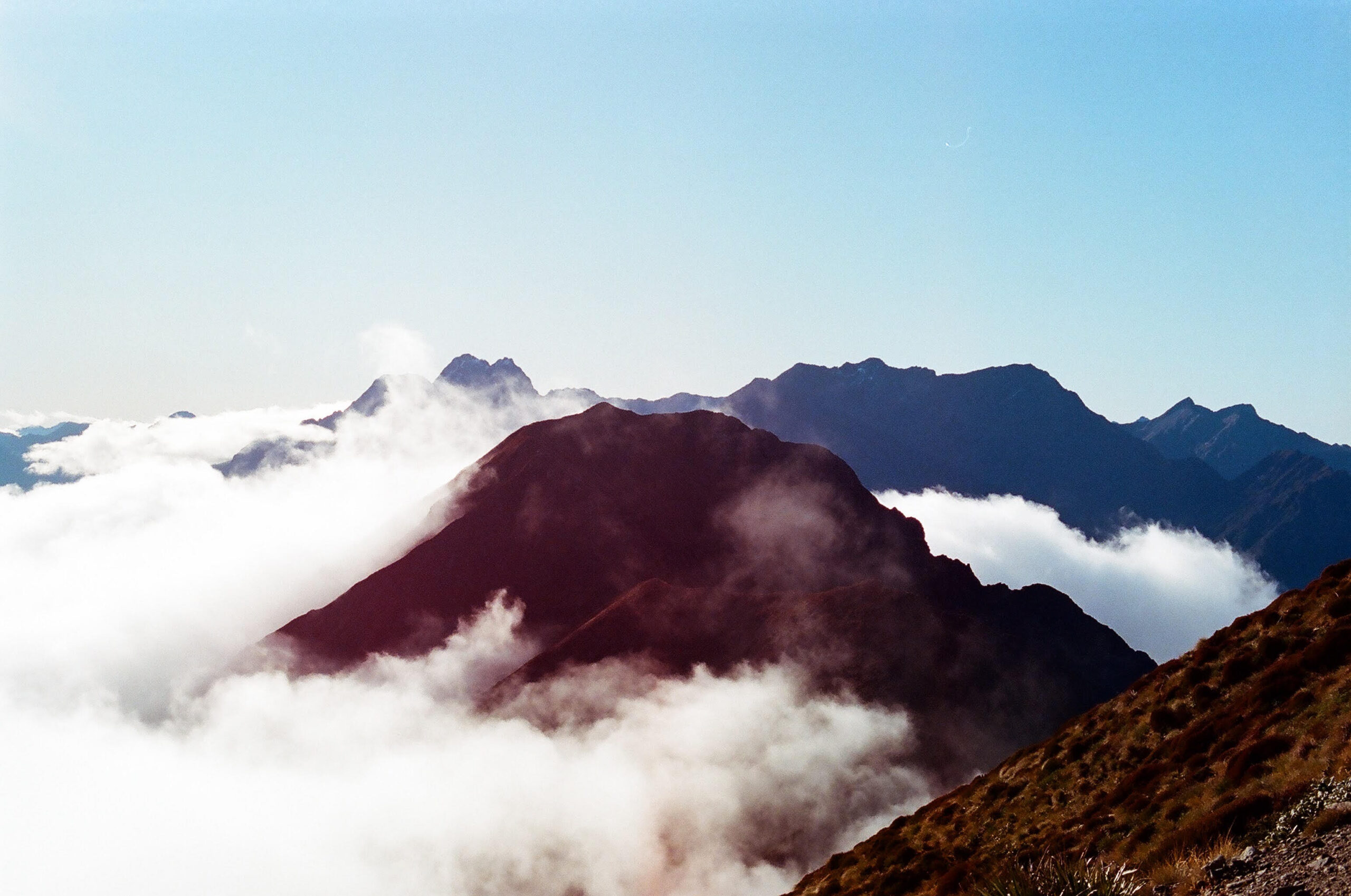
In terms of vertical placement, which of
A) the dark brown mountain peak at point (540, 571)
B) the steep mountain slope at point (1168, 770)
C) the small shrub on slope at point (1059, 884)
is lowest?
the steep mountain slope at point (1168, 770)

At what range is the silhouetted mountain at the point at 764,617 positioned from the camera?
12000 centimetres

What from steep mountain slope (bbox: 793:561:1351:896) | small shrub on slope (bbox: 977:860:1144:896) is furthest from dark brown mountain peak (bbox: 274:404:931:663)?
small shrub on slope (bbox: 977:860:1144:896)

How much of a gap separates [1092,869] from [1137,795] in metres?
13.8

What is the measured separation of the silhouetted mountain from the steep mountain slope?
257ft

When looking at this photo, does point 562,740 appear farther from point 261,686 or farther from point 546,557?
point 261,686

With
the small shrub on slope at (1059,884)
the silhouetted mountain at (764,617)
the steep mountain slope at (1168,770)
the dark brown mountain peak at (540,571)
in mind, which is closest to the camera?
the small shrub on slope at (1059,884)

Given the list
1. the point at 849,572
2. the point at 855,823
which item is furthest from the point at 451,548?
the point at 855,823

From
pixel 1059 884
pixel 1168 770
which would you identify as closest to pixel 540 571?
pixel 1168 770

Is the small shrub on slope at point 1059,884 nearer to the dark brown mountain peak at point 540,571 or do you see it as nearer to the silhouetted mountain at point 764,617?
the silhouetted mountain at point 764,617

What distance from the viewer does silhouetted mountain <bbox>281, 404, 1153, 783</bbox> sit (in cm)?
12000

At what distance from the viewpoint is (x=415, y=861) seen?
14125 centimetres

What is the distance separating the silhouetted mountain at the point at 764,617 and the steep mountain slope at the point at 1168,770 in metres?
78.3

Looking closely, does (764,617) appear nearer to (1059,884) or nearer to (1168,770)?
(1168,770)

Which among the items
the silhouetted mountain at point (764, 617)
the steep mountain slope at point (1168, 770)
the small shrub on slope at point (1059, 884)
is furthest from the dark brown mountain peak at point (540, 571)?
the small shrub on slope at point (1059, 884)
